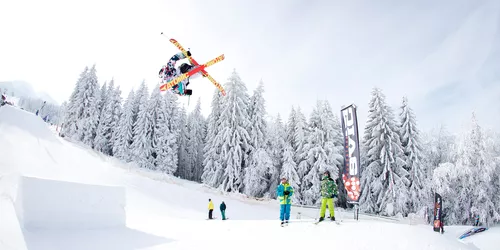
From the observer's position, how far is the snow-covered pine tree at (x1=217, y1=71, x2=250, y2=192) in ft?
105

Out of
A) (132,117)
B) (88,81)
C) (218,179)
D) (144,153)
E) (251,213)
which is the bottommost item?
(251,213)

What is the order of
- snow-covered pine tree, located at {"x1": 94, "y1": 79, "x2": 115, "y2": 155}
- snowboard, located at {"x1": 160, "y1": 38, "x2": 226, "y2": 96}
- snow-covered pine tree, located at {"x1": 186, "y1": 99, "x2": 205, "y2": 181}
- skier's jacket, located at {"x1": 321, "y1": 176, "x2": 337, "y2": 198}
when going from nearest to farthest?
skier's jacket, located at {"x1": 321, "y1": 176, "x2": 337, "y2": 198} < snowboard, located at {"x1": 160, "y1": 38, "x2": 226, "y2": 96} < snow-covered pine tree, located at {"x1": 94, "y1": 79, "x2": 115, "y2": 155} < snow-covered pine tree, located at {"x1": 186, "y1": 99, "x2": 205, "y2": 181}

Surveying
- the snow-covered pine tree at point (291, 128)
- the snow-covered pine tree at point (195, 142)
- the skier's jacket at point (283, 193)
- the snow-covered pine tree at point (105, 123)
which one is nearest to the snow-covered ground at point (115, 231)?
the skier's jacket at point (283, 193)

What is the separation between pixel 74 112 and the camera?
44.3 m

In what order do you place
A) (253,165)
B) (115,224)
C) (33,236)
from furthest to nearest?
(253,165)
(115,224)
(33,236)

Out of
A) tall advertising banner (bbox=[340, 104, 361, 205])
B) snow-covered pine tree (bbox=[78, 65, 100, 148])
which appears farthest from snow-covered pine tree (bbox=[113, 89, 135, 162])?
tall advertising banner (bbox=[340, 104, 361, 205])

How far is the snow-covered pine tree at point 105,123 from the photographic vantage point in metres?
45.7

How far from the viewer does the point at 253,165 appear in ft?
105

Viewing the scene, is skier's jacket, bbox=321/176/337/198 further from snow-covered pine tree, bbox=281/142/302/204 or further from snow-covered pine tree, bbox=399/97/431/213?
snow-covered pine tree, bbox=399/97/431/213

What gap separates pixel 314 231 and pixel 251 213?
1676 cm


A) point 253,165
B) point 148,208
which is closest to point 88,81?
point 253,165

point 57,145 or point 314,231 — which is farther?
point 57,145

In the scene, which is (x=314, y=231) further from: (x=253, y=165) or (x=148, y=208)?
(x=253, y=165)

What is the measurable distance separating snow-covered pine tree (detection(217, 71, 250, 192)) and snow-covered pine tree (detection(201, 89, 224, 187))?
74 cm
